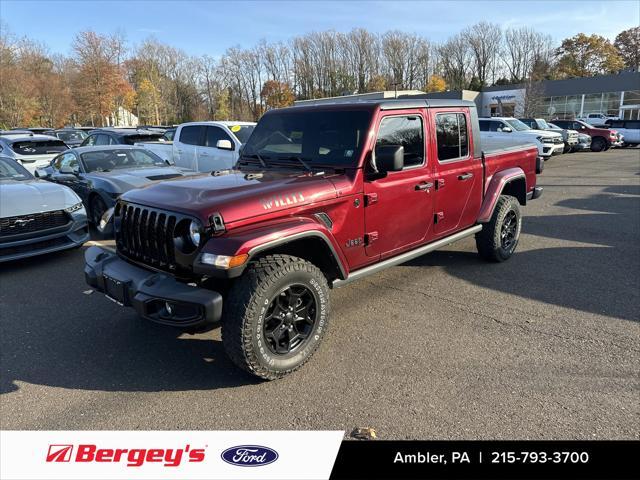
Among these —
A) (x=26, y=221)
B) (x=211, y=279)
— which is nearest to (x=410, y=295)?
(x=211, y=279)

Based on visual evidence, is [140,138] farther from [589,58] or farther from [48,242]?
[589,58]

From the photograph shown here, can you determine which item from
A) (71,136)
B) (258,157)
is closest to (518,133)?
(258,157)

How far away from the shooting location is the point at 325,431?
2639 mm

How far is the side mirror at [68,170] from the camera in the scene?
8046 millimetres

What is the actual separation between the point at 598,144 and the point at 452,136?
2408cm

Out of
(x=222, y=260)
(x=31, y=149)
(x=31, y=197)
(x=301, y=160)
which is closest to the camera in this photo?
(x=222, y=260)

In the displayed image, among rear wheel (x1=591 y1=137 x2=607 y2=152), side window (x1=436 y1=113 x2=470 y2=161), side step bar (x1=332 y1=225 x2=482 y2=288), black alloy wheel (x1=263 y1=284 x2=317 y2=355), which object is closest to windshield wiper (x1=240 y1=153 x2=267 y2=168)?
side step bar (x1=332 y1=225 x2=482 y2=288)

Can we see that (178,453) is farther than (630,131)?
No

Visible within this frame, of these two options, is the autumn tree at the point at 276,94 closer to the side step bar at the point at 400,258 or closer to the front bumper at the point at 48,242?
the front bumper at the point at 48,242

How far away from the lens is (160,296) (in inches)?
115

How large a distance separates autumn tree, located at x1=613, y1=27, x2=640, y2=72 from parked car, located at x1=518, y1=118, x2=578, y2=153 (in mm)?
74272

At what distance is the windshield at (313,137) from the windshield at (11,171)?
4.45 metres

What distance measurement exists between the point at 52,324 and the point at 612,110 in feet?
200

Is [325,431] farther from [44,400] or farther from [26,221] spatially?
[26,221]
